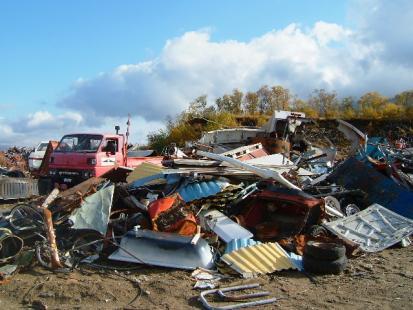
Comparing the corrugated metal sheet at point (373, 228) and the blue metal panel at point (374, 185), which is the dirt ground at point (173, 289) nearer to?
the corrugated metal sheet at point (373, 228)

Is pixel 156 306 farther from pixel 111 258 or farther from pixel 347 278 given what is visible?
pixel 347 278

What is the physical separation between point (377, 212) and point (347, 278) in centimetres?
303

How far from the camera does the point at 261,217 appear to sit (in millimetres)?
9453

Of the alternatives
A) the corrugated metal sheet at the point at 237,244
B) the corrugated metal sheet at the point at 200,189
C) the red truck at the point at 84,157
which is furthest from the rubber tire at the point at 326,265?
the red truck at the point at 84,157

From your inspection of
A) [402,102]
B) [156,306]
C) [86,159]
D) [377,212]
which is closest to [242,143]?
[86,159]

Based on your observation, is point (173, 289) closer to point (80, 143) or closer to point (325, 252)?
point (325, 252)

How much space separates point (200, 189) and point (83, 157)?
18.1 ft

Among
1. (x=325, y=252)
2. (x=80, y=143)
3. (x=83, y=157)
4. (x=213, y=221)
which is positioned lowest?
(x=325, y=252)

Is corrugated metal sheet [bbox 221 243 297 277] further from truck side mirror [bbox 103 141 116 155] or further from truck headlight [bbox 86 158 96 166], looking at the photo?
truck side mirror [bbox 103 141 116 155]

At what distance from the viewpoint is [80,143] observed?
46.4 feet

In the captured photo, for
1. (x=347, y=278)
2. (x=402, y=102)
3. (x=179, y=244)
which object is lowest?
(x=347, y=278)

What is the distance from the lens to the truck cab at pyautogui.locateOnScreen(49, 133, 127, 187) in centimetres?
1351

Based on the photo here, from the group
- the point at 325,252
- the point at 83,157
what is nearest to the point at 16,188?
the point at 83,157

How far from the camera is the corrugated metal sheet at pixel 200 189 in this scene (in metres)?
9.10
